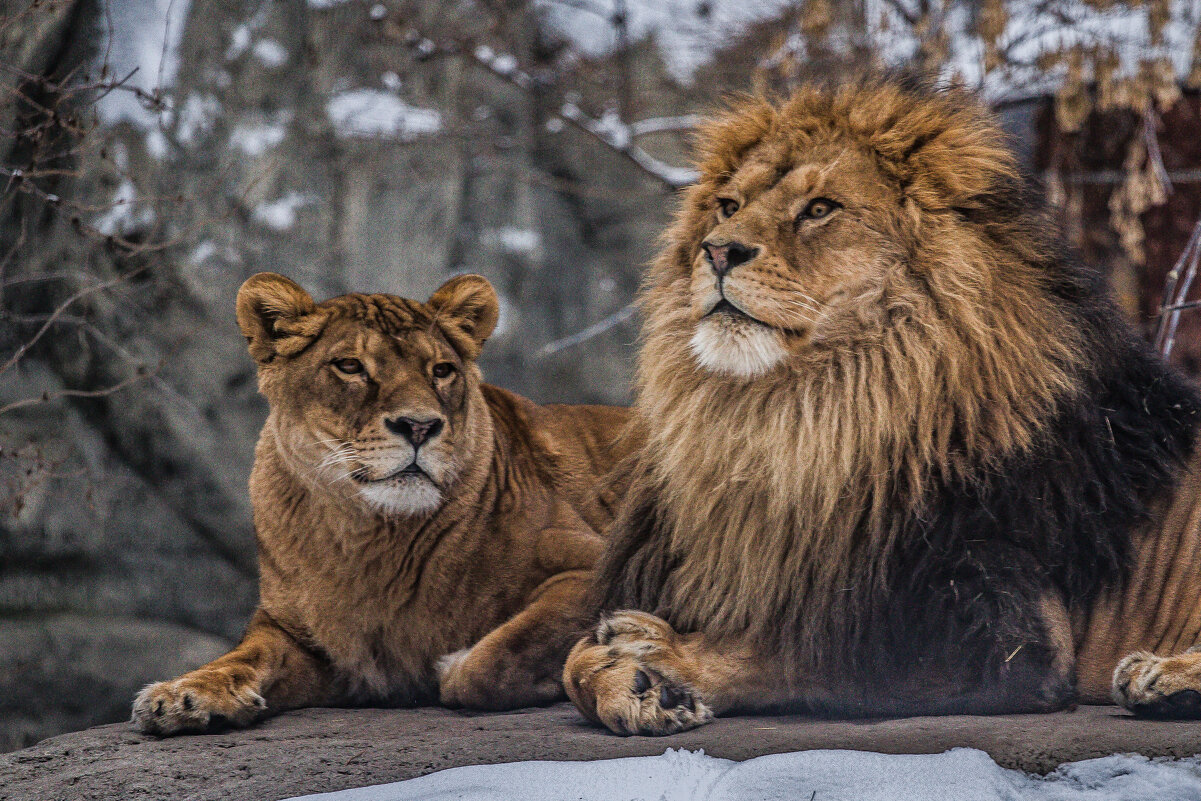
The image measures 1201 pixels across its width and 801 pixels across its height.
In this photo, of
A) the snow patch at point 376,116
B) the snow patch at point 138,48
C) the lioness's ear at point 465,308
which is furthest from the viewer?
the snow patch at point 376,116

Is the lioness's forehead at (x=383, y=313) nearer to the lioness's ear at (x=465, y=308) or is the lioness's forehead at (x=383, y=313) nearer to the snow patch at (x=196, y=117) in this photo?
the lioness's ear at (x=465, y=308)

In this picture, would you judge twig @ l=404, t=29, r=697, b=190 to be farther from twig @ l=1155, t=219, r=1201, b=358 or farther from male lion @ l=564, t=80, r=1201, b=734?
male lion @ l=564, t=80, r=1201, b=734

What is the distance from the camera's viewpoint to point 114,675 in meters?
4.80

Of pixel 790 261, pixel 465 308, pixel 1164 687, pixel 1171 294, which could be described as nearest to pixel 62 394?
pixel 465 308

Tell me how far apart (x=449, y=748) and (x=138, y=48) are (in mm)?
3527

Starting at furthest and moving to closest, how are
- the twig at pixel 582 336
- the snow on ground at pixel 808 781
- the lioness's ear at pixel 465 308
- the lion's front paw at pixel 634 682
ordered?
the twig at pixel 582 336 < the lioness's ear at pixel 465 308 < the lion's front paw at pixel 634 682 < the snow on ground at pixel 808 781

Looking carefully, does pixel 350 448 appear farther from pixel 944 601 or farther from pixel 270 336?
pixel 944 601

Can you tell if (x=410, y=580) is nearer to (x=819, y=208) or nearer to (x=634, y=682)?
(x=634, y=682)

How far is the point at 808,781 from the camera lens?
2.00m

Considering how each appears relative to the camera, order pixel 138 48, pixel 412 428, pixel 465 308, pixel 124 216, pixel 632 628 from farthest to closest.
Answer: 1. pixel 124 216
2. pixel 138 48
3. pixel 465 308
4. pixel 412 428
5. pixel 632 628

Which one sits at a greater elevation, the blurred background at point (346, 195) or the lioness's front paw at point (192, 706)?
the blurred background at point (346, 195)

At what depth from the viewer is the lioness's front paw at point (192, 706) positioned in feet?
8.16

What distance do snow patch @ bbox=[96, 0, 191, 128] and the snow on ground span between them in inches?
128

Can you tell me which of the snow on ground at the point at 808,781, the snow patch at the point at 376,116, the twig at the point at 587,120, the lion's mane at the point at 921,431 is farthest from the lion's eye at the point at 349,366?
the twig at the point at 587,120
